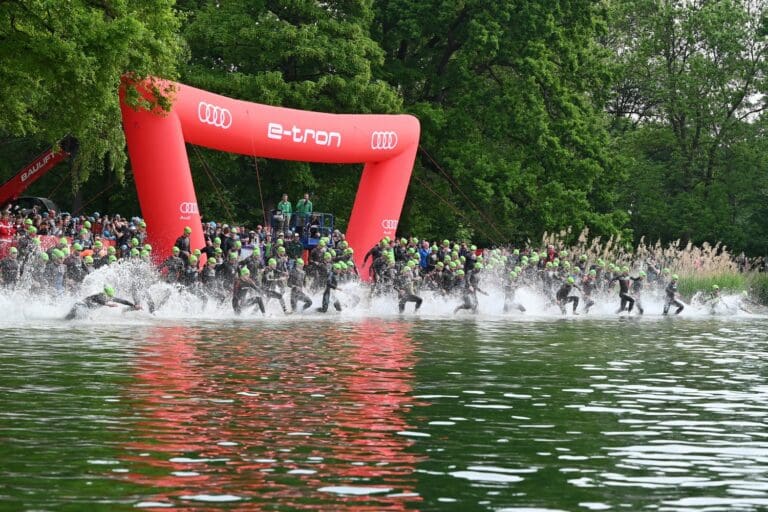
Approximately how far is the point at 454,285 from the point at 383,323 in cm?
768

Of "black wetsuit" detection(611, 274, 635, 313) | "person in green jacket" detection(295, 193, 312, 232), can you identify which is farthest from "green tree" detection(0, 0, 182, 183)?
"black wetsuit" detection(611, 274, 635, 313)

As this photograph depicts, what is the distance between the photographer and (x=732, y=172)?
60.9 metres

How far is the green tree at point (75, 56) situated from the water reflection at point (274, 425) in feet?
27.5

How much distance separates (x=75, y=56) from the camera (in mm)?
26672

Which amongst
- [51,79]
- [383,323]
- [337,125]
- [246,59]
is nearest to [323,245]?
[337,125]

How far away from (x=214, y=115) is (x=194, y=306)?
15.7ft

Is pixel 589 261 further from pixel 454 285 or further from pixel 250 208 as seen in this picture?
pixel 250 208

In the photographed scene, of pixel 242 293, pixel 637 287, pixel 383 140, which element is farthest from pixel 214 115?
pixel 637 287

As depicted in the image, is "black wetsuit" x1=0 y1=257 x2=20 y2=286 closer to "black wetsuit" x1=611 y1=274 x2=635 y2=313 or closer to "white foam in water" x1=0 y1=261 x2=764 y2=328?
"white foam in water" x1=0 y1=261 x2=764 y2=328

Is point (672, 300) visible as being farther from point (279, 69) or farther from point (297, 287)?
point (279, 69)

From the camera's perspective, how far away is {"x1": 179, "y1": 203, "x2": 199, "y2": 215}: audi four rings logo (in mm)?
30453

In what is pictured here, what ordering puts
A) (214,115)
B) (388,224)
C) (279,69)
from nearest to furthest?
(214,115) < (388,224) < (279,69)

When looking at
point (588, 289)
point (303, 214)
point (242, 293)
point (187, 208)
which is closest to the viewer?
point (242, 293)

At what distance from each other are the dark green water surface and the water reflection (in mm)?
30
